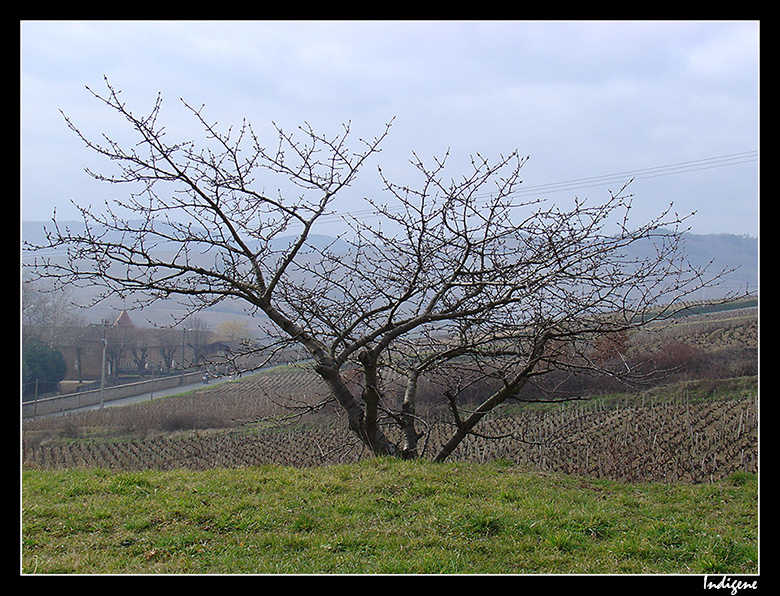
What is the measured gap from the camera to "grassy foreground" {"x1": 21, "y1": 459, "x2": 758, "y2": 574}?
11.8 ft

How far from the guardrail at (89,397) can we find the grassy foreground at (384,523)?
15722mm

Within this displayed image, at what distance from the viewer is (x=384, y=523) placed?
14.3ft

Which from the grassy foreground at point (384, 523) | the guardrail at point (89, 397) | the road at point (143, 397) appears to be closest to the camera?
the grassy foreground at point (384, 523)

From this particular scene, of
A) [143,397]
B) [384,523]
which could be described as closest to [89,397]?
[143,397]

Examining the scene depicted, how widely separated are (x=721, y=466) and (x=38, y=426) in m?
19.2

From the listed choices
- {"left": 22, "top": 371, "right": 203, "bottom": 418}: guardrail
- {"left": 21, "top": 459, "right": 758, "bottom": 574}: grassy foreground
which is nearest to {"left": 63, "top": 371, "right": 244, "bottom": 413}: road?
{"left": 22, "top": 371, "right": 203, "bottom": 418}: guardrail

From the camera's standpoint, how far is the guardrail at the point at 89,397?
20.2m

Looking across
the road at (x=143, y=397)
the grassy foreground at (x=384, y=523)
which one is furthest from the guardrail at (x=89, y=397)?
the grassy foreground at (x=384, y=523)

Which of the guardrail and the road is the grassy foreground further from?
the guardrail

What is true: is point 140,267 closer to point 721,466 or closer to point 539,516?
point 539,516

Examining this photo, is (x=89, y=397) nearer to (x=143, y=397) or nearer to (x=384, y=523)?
(x=143, y=397)

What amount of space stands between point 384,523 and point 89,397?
20.5 m

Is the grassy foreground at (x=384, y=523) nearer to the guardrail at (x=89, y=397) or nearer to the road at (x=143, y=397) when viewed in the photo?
the road at (x=143, y=397)

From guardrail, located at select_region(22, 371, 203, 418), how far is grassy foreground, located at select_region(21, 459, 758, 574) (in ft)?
51.6
